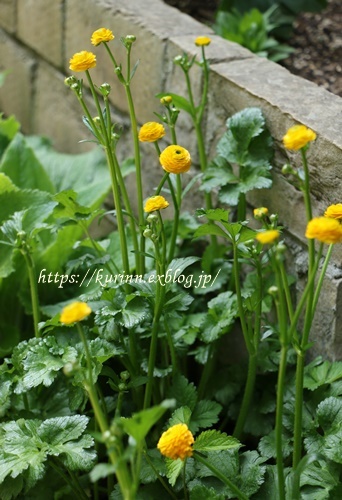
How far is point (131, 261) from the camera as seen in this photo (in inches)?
72.5

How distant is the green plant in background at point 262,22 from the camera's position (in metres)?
2.10

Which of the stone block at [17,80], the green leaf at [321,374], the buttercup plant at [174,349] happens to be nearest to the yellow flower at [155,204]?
the buttercup plant at [174,349]

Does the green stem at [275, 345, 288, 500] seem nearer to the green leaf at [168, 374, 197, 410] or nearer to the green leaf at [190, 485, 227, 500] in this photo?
the green leaf at [190, 485, 227, 500]

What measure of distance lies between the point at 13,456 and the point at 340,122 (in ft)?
2.80

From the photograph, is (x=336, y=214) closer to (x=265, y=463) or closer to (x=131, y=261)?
(x=265, y=463)

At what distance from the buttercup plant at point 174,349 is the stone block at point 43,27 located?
752 millimetres

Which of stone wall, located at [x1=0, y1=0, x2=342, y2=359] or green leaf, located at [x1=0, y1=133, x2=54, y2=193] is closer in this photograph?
stone wall, located at [x1=0, y1=0, x2=342, y2=359]

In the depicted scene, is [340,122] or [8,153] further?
[8,153]

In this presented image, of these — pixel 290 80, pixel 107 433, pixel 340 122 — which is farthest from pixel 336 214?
pixel 290 80

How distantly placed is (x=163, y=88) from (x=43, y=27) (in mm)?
681

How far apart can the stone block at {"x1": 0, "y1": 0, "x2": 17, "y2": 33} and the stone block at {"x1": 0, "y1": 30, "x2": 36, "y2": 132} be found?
0.04m

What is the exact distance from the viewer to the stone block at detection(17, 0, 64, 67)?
245cm

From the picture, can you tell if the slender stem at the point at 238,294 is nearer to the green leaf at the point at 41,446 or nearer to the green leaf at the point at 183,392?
the green leaf at the point at 183,392

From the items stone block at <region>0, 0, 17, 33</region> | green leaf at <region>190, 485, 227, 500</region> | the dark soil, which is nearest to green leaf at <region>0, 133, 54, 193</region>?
the dark soil
